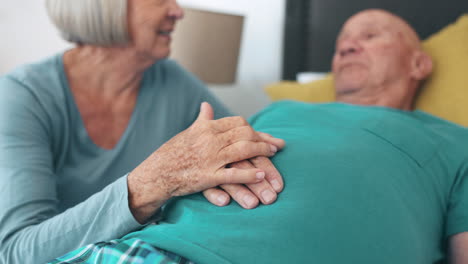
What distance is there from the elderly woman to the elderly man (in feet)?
0.18

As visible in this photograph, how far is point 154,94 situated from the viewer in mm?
1332

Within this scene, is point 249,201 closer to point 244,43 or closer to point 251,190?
point 251,190

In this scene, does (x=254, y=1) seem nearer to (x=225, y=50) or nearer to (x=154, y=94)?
(x=225, y=50)

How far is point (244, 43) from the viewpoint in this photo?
8.50ft

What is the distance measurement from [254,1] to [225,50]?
66 centimetres

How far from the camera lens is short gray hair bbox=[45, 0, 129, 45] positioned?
112 cm

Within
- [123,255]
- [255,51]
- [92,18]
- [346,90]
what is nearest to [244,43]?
[255,51]

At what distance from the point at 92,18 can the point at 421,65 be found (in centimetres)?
109

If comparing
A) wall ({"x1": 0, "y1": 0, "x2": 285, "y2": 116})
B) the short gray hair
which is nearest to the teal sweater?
the short gray hair

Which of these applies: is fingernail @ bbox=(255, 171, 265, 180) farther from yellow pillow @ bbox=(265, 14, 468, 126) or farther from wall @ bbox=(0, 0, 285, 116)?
wall @ bbox=(0, 0, 285, 116)

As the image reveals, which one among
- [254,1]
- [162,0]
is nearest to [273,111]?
[162,0]

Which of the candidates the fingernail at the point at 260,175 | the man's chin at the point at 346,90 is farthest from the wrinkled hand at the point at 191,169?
the man's chin at the point at 346,90

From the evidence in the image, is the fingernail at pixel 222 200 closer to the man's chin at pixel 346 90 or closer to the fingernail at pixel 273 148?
the fingernail at pixel 273 148

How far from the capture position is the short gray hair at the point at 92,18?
1.12 meters
